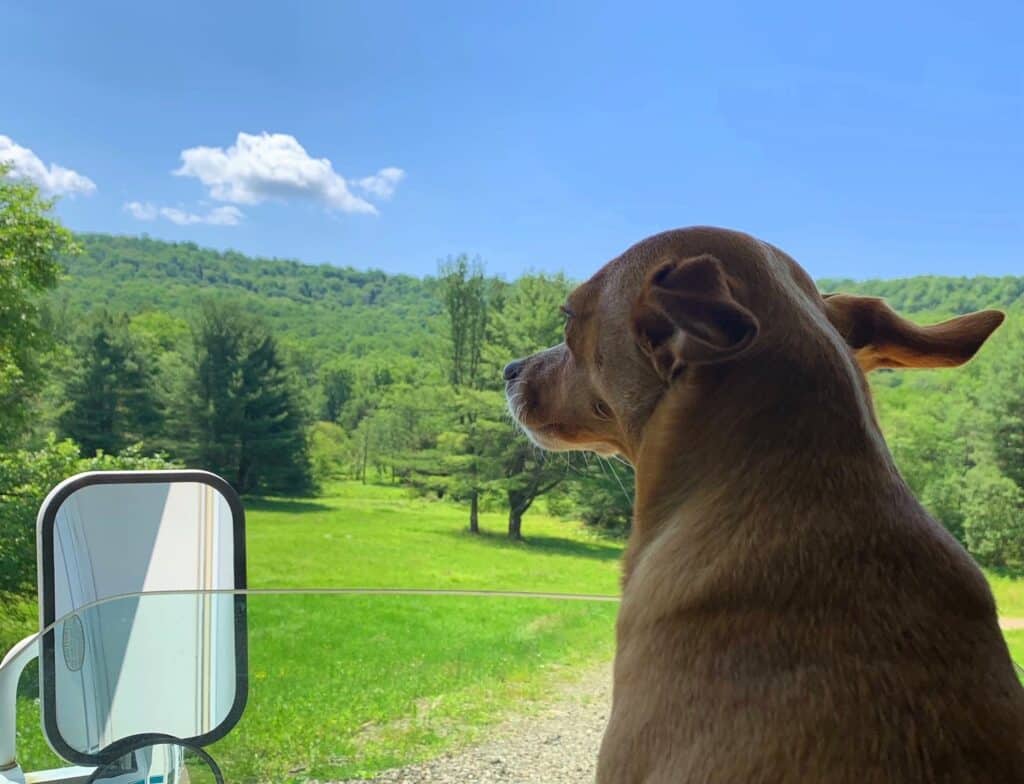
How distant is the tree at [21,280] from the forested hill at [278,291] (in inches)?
44.9

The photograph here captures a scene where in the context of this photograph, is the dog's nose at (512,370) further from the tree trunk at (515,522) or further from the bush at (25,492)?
the tree trunk at (515,522)

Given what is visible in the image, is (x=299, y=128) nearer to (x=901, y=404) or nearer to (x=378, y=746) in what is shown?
(x=901, y=404)

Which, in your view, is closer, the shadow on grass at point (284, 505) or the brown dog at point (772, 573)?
the brown dog at point (772, 573)

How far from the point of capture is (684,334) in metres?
0.58

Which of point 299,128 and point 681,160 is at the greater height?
point 299,128

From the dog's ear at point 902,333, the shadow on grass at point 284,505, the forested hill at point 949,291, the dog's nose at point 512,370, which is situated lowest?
the shadow on grass at point 284,505

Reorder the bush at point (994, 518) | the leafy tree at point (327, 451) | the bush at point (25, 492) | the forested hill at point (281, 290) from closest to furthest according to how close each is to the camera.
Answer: the bush at point (25, 492) → the bush at point (994, 518) → the leafy tree at point (327, 451) → the forested hill at point (281, 290)

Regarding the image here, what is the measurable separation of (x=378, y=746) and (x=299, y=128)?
6204mm

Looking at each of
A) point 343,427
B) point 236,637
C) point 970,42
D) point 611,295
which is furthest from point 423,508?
point 611,295

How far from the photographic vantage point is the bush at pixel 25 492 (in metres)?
2.62

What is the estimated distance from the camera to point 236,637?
1.05 meters

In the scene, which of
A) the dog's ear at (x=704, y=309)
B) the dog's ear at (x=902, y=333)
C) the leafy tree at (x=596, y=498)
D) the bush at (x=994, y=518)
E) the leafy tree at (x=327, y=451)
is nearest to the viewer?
the dog's ear at (x=704, y=309)

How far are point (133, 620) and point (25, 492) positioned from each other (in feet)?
7.51

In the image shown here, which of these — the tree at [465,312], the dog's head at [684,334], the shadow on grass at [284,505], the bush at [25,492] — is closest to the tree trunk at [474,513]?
the tree at [465,312]
